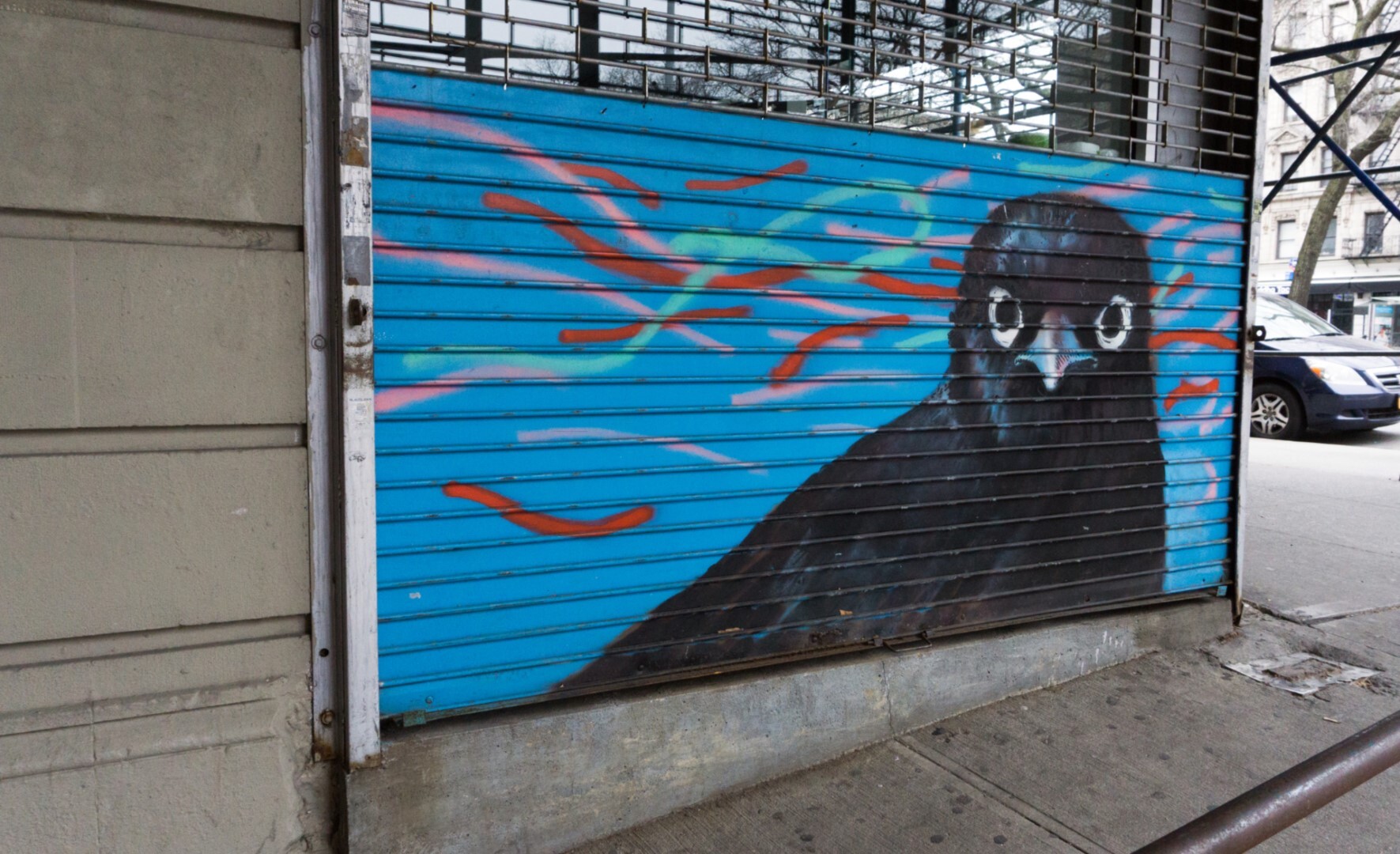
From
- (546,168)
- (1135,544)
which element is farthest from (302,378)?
(1135,544)

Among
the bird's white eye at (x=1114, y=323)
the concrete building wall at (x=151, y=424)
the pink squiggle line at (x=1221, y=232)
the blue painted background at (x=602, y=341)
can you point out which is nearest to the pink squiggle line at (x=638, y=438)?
the blue painted background at (x=602, y=341)

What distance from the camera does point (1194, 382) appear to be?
4.72 meters

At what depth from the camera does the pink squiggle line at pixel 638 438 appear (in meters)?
3.20

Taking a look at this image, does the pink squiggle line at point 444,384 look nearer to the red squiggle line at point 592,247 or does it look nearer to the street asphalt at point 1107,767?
the red squiggle line at point 592,247

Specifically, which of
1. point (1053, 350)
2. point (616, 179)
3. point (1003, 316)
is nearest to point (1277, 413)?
point (1053, 350)

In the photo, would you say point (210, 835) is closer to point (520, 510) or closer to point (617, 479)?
point (520, 510)

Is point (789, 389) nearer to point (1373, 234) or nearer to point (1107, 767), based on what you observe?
point (1107, 767)

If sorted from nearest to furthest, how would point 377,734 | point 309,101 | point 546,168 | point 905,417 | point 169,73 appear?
point 169,73 → point 309,101 → point 377,734 → point 546,168 → point 905,417

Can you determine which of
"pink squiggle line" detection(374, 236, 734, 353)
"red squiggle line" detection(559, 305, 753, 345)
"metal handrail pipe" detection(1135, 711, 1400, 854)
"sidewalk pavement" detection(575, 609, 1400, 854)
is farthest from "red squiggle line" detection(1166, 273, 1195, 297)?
"metal handrail pipe" detection(1135, 711, 1400, 854)

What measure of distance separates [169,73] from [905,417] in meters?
2.70

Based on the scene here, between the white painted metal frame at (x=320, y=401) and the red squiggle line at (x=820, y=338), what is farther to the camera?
the red squiggle line at (x=820, y=338)

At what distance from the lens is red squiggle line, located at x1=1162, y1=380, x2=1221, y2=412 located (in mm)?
4648

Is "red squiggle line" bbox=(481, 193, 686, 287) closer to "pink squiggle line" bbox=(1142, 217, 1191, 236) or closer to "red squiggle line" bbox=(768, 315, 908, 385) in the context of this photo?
"red squiggle line" bbox=(768, 315, 908, 385)

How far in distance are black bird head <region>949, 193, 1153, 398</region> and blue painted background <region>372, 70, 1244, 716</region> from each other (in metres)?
0.13
